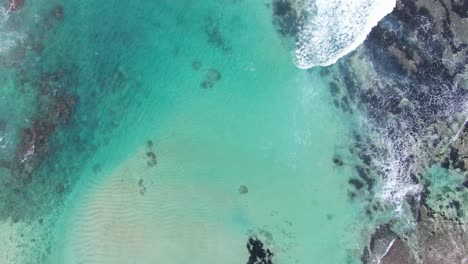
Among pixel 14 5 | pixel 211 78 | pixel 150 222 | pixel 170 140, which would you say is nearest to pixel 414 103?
pixel 211 78

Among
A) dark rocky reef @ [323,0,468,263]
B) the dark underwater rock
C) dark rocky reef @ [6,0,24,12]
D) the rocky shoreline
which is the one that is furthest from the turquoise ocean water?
dark rocky reef @ [323,0,468,263]

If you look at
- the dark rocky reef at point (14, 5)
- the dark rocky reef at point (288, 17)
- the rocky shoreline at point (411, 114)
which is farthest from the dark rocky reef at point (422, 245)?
the dark rocky reef at point (14, 5)

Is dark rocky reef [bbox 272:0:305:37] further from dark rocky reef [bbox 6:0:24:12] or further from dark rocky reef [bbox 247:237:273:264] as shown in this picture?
dark rocky reef [bbox 6:0:24:12]

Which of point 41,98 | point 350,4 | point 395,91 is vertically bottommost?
point 41,98

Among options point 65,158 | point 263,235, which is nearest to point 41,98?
point 65,158

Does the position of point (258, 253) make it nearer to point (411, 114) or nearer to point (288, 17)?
point (411, 114)

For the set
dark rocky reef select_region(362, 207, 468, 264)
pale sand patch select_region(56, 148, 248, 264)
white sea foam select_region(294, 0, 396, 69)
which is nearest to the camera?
dark rocky reef select_region(362, 207, 468, 264)

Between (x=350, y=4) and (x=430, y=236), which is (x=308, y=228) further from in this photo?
(x=350, y=4)
